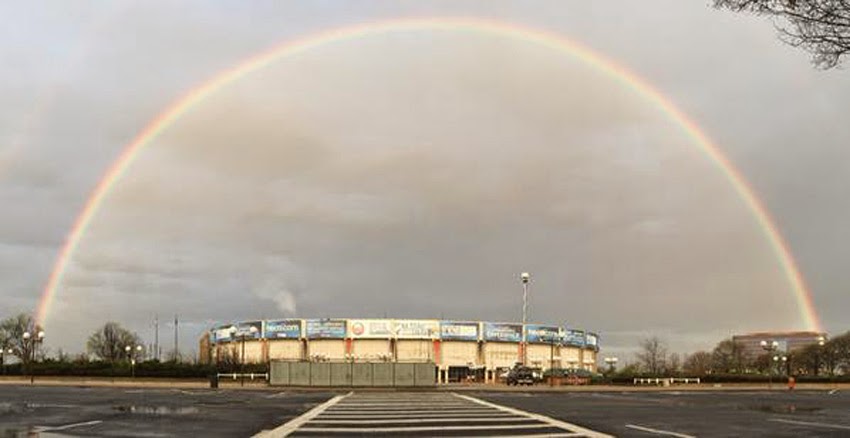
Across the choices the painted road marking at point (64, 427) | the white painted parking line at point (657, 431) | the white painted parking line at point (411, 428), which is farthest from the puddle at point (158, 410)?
the white painted parking line at point (657, 431)

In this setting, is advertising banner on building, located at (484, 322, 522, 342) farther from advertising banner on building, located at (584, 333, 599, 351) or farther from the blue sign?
the blue sign

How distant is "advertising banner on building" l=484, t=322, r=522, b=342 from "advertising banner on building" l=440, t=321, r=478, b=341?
251cm

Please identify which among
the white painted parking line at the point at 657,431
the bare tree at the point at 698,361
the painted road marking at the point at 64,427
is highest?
the painted road marking at the point at 64,427

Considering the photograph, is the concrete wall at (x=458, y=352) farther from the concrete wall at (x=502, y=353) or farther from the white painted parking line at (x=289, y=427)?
the white painted parking line at (x=289, y=427)

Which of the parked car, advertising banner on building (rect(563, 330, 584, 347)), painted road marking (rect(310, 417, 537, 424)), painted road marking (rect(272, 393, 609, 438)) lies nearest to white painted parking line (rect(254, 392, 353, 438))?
A: painted road marking (rect(272, 393, 609, 438))

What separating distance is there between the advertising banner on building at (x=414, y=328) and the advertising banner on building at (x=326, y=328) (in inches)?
438

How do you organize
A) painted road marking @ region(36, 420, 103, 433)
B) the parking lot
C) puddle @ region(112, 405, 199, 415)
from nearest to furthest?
painted road marking @ region(36, 420, 103, 433) < the parking lot < puddle @ region(112, 405, 199, 415)

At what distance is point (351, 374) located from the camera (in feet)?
239

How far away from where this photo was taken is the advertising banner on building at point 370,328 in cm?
16762

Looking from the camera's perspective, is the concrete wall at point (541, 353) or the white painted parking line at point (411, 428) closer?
the white painted parking line at point (411, 428)

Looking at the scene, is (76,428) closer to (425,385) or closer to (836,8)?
(836,8)

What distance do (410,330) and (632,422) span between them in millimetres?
145912

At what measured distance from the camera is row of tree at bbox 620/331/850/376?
486 feet

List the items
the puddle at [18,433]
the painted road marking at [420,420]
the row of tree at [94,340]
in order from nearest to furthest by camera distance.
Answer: the puddle at [18,433] < the painted road marking at [420,420] < the row of tree at [94,340]
